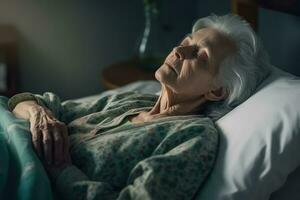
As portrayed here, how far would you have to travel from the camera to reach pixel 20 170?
1.35m

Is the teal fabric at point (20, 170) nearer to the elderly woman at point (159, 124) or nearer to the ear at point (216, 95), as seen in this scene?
the elderly woman at point (159, 124)

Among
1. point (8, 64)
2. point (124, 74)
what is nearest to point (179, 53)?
point (124, 74)

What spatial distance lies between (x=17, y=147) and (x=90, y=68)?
1.61m

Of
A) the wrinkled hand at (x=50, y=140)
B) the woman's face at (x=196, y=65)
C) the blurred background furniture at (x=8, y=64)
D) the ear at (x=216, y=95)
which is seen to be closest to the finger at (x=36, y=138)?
the wrinkled hand at (x=50, y=140)

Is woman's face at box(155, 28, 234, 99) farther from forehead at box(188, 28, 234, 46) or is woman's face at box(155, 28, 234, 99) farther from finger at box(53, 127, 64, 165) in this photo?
finger at box(53, 127, 64, 165)

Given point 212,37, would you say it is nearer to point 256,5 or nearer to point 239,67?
point 239,67

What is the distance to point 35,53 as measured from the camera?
2818 mm

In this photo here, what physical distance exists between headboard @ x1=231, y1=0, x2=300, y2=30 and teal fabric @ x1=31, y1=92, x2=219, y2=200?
1.85ft

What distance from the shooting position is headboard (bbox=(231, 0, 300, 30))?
5.99 ft

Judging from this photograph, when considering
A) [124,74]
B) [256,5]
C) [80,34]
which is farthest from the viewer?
[80,34]

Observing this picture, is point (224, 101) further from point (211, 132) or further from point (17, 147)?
point (17, 147)

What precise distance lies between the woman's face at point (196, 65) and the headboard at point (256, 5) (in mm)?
395

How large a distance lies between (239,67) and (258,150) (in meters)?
0.30

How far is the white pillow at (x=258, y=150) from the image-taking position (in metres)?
1.29
